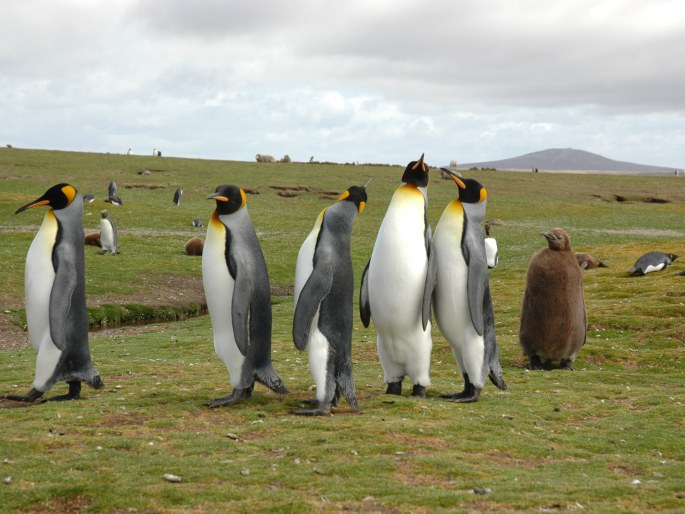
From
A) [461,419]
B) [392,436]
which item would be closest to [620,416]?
[461,419]

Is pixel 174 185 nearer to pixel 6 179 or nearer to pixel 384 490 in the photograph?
pixel 6 179

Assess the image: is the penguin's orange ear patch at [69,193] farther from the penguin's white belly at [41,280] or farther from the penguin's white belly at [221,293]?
the penguin's white belly at [221,293]

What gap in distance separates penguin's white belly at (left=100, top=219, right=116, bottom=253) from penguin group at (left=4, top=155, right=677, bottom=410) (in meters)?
17.9

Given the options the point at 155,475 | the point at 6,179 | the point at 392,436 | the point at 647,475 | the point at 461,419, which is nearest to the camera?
the point at 155,475

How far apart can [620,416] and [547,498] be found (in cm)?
370

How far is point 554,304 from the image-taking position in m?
12.7

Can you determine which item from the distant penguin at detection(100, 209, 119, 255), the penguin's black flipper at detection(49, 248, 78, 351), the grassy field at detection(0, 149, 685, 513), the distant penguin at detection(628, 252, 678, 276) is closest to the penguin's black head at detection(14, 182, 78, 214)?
the penguin's black flipper at detection(49, 248, 78, 351)

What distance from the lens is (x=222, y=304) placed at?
29.3 feet

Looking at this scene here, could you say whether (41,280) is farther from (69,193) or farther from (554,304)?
(554,304)

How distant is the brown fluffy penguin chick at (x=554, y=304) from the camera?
12664mm

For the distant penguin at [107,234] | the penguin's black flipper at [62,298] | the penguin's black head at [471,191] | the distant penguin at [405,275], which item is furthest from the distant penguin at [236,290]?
the distant penguin at [107,234]

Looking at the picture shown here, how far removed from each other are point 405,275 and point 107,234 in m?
19.9

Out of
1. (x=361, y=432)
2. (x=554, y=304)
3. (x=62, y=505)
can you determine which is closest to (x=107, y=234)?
(x=554, y=304)

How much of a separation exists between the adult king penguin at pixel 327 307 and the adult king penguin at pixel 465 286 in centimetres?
96
